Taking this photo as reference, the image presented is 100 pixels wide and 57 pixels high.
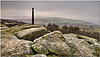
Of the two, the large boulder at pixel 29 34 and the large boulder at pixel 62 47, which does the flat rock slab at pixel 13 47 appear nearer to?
the large boulder at pixel 62 47

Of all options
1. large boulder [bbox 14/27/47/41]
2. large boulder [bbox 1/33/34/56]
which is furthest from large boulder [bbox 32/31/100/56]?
large boulder [bbox 14/27/47/41]

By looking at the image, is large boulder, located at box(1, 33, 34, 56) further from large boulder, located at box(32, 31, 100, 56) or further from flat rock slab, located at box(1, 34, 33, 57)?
large boulder, located at box(32, 31, 100, 56)

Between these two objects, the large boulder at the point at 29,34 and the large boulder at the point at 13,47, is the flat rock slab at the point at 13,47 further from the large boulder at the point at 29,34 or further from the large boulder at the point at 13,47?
the large boulder at the point at 29,34

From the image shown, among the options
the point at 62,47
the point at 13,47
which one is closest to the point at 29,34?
the point at 13,47

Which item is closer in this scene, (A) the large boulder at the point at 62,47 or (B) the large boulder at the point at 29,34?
(A) the large boulder at the point at 62,47

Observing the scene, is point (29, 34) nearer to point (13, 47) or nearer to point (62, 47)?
point (13, 47)

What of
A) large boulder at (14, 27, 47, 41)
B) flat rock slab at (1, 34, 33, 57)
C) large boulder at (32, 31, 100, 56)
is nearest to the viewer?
flat rock slab at (1, 34, 33, 57)

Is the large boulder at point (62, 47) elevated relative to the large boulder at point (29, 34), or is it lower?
lower

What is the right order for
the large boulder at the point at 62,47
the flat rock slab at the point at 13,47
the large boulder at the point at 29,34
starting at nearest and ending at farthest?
the flat rock slab at the point at 13,47 < the large boulder at the point at 62,47 < the large boulder at the point at 29,34

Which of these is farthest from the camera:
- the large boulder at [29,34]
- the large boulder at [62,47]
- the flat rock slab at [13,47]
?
the large boulder at [29,34]

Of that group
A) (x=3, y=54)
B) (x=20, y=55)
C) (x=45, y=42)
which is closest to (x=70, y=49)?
(x=45, y=42)

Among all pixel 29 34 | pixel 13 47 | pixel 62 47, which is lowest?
pixel 62 47

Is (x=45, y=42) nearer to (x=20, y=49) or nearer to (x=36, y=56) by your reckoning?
(x=36, y=56)

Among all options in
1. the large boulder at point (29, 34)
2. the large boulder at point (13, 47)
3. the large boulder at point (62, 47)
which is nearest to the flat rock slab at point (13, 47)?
the large boulder at point (13, 47)
